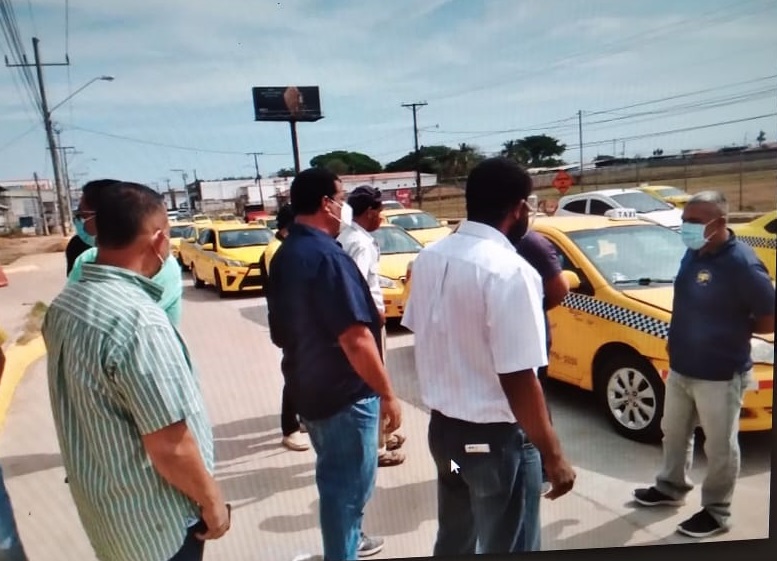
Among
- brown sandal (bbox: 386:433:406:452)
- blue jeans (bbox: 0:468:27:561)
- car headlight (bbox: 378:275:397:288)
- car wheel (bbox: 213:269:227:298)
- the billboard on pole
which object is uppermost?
the billboard on pole

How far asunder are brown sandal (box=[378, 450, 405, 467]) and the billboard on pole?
4.99 feet

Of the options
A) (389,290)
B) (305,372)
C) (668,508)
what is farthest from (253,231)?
(668,508)

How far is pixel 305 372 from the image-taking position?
196cm

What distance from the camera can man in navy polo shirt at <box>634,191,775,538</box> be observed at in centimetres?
215

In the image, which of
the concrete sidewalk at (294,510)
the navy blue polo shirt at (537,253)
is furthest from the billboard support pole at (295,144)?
the concrete sidewalk at (294,510)

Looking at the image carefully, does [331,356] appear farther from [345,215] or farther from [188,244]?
[188,244]

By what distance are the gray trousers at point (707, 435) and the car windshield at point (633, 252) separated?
18.0 inches

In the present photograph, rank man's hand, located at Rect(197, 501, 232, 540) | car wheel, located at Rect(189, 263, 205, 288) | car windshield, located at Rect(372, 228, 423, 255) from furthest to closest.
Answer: car windshield, located at Rect(372, 228, 423, 255), car wheel, located at Rect(189, 263, 205, 288), man's hand, located at Rect(197, 501, 232, 540)

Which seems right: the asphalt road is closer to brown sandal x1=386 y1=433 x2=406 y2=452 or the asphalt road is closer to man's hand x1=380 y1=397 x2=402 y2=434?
brown sandal x1=386 y1=433 x2=406 y2=452

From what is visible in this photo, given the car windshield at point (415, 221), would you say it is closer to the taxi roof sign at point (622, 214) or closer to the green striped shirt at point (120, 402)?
the taxi roof sign at point (622, 214)

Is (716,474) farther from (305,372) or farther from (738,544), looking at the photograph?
(305,372)

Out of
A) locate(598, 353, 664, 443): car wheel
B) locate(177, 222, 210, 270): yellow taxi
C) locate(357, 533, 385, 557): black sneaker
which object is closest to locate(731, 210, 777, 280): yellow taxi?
locate(598, 353, 664, 443): car wheel

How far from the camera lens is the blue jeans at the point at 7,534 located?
1.95m

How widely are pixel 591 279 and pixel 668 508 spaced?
3.58ft
